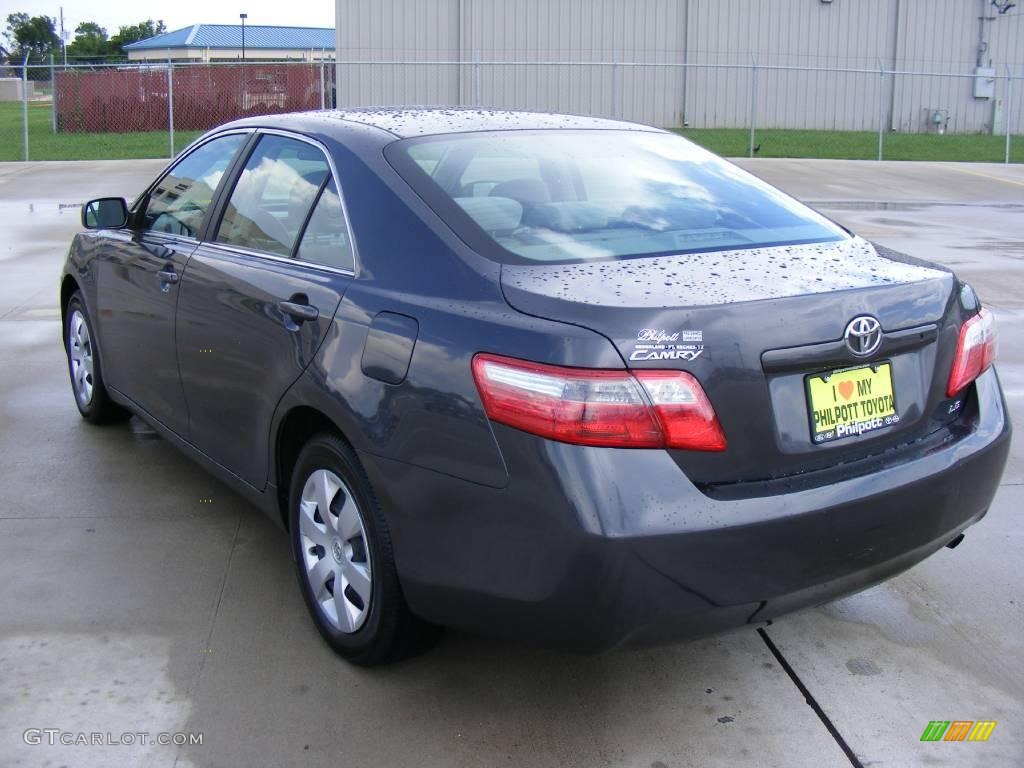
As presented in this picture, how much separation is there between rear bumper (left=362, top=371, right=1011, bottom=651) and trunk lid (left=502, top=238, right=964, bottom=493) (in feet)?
0.34

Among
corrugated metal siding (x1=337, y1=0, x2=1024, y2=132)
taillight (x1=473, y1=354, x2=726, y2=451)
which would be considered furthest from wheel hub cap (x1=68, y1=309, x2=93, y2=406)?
corrugated metal siding (x1=337, y1=0, x2=1024, y2=132)

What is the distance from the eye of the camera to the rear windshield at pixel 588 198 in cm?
325

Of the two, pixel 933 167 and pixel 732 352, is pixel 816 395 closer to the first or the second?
pixel 732 352

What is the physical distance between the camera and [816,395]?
2.87m

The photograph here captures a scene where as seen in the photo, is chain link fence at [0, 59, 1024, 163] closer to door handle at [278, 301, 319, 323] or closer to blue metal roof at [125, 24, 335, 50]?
door handle at [278, 301, 319, 323]

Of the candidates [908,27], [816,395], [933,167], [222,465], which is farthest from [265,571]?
[908,27]

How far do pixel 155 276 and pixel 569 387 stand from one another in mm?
2466

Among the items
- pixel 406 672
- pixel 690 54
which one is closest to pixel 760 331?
pixel 406 672

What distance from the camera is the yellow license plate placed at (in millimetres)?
2877

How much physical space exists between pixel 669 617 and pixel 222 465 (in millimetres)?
2012

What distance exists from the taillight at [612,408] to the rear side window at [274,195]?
52.8 inches

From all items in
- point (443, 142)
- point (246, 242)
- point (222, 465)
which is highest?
point (443, 142)

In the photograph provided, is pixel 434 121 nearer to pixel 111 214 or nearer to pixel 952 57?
pixel 111 214

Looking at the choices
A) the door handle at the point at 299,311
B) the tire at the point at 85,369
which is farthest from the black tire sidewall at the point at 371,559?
the tire at the point at 85,369
